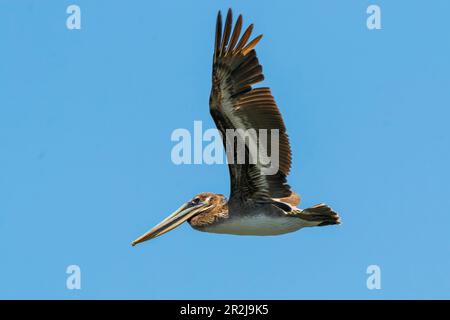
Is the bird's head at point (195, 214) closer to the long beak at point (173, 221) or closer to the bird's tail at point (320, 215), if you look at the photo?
the long beak at point (173, 221)

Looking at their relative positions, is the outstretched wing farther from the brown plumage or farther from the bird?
the brown plumage

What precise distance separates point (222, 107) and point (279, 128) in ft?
3.04

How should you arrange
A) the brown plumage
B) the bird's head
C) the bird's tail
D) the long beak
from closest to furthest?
the bird's tail, the brown plumage, the bird's head, the long beak

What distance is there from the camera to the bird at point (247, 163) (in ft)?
46.3

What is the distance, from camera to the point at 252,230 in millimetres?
14727

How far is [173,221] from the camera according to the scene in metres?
15.8

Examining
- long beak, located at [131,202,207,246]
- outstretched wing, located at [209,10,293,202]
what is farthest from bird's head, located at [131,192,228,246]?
outstretched wing, located at [209,10,293,202]

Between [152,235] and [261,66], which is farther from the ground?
[261,66]

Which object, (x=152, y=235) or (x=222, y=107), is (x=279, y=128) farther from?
(x=152, y=235)

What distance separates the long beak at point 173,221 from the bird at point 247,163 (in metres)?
0.16

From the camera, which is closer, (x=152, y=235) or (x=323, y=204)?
(x=323, y=204)

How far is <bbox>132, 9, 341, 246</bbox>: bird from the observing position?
14102mm
